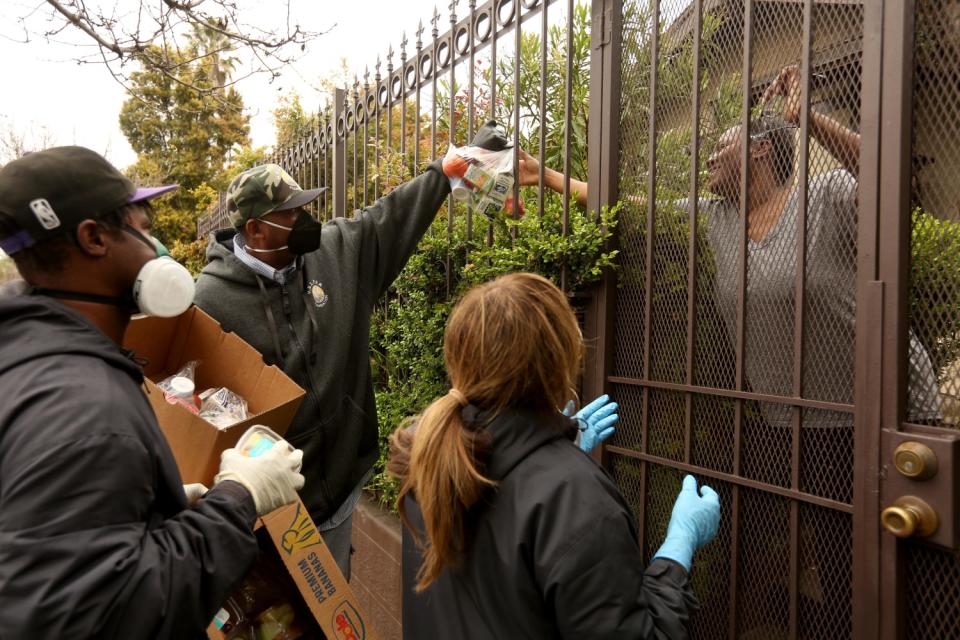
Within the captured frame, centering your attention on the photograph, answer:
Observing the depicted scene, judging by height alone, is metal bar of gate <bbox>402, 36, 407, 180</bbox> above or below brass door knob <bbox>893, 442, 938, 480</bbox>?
above

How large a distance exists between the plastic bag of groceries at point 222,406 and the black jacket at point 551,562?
94cm

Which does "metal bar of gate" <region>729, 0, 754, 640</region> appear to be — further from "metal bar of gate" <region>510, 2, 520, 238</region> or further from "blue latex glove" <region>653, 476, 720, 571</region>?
"metal bar of gate" <region>510, 2, 520, 238</region>

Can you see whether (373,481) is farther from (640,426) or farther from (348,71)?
(348,71)

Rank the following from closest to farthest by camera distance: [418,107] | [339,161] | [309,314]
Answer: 1. [309,314]
2. [418,107]
3. [339,161]

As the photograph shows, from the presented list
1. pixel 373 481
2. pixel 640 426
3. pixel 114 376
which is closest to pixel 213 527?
pixel 114 376

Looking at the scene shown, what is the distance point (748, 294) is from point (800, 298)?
0.21 m

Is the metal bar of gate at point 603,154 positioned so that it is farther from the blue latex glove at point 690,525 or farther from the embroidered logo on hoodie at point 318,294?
the embroidered logo on hoodie at point 318,294

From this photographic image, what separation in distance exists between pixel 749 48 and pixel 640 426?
136cm

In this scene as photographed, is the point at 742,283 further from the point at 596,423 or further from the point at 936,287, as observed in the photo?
the point at 596,423

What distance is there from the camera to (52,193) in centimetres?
144

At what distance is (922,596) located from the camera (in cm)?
175

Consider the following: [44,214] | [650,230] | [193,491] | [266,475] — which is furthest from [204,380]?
[650,230]

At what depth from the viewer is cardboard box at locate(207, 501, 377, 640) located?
2008mm

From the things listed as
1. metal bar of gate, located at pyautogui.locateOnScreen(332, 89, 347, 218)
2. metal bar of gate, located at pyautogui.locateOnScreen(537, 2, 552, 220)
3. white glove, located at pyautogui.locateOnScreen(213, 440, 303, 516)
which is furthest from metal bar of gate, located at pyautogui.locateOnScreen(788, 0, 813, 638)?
metal bar of gate, located at pyautogui.locateOnScreen(332, 89, 347, 218)
